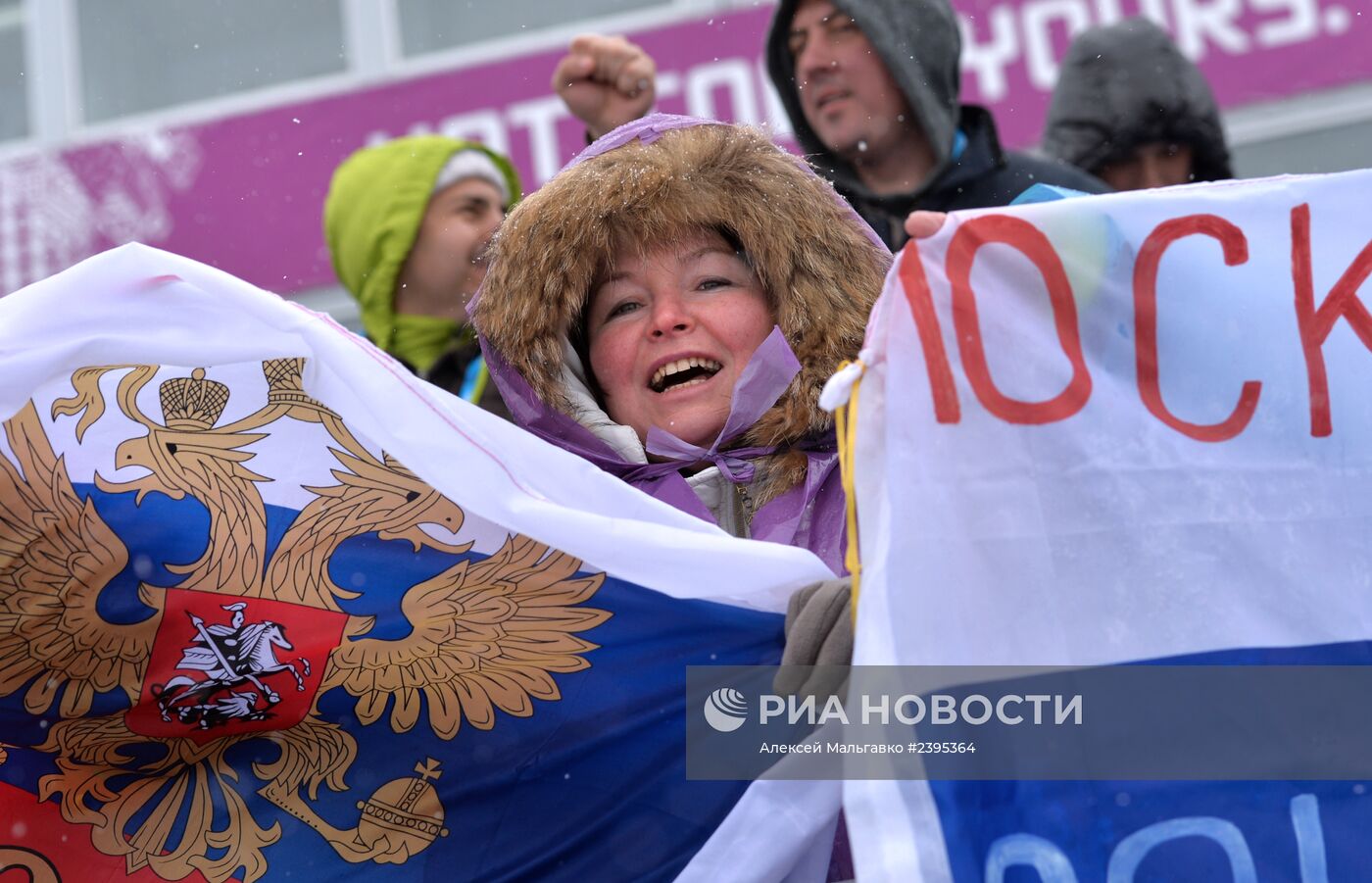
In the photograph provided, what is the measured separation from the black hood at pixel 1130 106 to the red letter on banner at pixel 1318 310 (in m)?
1.77

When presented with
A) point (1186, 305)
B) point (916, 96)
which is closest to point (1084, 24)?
point (916, 96)

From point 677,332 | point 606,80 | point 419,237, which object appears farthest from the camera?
point 419,237

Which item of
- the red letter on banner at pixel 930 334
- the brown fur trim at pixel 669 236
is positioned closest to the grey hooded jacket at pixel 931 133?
the brown fur trim at pixel 669 236

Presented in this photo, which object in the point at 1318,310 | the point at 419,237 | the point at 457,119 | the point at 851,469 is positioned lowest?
the point at 851,469

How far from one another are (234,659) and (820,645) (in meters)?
0.69

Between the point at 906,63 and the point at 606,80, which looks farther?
the point at 906,63

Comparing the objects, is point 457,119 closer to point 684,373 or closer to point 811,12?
point 811,12

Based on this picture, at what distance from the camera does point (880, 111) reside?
330cm

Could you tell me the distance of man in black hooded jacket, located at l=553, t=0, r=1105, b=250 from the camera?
3.15 meters

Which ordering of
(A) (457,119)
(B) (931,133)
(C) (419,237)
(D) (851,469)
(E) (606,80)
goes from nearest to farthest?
(D) (851,469)
(E) (606,80)
(B) (931,133)
(C) (419,237)
(A) (457,119)

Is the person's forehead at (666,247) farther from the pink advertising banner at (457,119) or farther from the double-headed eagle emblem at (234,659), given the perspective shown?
the pink advertising banner at (457,119)

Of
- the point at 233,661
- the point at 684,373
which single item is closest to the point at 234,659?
the point at 233,661

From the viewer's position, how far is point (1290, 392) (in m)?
1.81

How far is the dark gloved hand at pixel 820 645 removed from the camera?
66.9 inches
